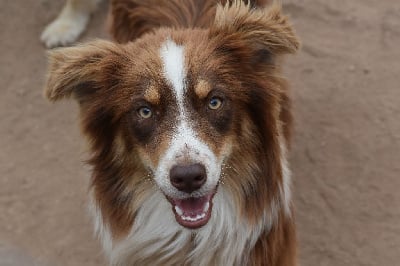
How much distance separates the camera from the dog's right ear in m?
3.67

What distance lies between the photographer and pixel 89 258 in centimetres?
489

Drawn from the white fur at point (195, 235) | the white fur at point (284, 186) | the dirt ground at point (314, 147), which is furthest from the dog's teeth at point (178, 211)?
the dirt ground at point (314, 147)

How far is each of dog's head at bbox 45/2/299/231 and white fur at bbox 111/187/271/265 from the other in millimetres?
86

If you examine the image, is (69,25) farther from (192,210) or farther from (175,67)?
(192,210)

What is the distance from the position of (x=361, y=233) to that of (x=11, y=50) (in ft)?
10.3

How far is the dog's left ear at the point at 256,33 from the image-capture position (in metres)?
3.63

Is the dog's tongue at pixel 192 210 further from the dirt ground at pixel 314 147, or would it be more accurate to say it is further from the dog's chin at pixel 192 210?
the dirt ground at pixel 314 147

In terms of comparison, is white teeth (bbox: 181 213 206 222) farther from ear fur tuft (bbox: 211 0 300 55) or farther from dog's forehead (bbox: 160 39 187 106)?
ear fur tuft (bbox: 211 0 300 55)

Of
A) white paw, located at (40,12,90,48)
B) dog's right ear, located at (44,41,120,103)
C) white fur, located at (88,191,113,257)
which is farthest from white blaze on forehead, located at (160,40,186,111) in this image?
white paw, located at (40,12,90,48)

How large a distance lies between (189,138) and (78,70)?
2.15ft

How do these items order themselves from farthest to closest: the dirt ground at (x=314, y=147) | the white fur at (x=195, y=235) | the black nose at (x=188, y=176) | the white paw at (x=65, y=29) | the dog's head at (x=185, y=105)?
1. the white paw at (x=65, y=29)
2. the dirt ground at (x=314, y=147)
3. the white fur at (x=195, y=235)
4. the dog's head at (x=185, y=105)
5. the black nose at (x=188, y=176)

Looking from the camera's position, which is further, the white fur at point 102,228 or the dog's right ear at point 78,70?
the white fur at point 102,228

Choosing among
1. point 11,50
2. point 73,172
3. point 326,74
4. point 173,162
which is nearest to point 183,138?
point 173,162

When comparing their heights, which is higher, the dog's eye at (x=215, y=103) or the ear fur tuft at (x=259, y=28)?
the ear fur tuft at (x=259, y=28)
